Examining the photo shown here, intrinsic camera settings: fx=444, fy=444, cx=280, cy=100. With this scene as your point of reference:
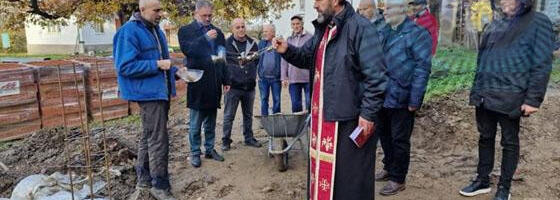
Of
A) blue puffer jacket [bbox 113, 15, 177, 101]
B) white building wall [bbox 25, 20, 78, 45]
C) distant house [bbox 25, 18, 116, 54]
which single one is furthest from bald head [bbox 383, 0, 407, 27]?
white building wall [bbox 25, 20, 78, 45]

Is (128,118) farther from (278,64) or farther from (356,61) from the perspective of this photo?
(356,61)

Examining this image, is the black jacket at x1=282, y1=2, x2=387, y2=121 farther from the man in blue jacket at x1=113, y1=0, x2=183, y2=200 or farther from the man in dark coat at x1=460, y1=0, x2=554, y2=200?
the man in blue jacket at x1=113, y1=0, x2=183, y2=200

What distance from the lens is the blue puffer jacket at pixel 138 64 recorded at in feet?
11.8

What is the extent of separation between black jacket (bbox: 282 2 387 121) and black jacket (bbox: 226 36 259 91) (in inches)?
97.4

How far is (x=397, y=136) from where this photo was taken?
12.7 feet

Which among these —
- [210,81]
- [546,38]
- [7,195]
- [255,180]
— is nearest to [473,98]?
[546,38]

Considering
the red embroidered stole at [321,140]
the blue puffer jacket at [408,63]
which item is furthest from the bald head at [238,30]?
the red embroidered stole at [321,140]

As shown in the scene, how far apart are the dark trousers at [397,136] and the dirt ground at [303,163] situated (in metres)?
0.24

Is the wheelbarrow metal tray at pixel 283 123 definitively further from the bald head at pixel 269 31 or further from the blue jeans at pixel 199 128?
the bald head at pixel 269 31

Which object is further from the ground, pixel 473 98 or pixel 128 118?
pixel 473 98

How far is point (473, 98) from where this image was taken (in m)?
3.67

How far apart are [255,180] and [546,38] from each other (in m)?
2.85

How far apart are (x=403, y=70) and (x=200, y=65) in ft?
6.89

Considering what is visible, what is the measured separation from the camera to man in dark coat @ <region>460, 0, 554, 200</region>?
10.7ft
